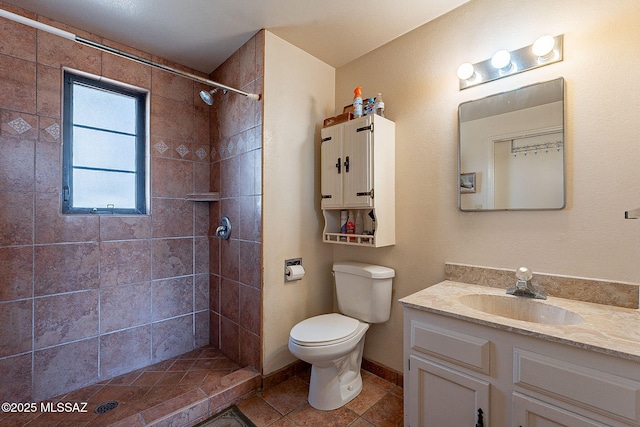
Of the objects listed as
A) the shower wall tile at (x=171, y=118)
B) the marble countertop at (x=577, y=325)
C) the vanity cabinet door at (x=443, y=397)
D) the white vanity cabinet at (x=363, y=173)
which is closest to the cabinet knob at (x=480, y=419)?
the vanity cabinet door at (x=443, y=397)

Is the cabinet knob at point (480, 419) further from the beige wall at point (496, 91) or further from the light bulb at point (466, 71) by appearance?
the light bulb at point (466, 71)

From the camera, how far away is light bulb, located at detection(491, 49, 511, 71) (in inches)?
56.2

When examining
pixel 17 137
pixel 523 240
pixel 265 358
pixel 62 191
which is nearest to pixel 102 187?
pixel 62 191

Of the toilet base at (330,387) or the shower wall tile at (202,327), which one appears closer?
the toilet base at (330,387)

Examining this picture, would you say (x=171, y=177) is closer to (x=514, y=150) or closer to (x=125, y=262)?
(x=125, y=262)

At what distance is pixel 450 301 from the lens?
129 centimetres

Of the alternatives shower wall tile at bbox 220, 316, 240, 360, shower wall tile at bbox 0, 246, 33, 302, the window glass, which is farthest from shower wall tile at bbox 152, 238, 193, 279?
the window glass

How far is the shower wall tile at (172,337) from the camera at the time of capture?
2135mm

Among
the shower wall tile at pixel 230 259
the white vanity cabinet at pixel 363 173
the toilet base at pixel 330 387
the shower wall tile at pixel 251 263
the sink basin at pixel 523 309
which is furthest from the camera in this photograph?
the shower wall tile at pixel 230 259

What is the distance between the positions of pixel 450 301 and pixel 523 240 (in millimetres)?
526

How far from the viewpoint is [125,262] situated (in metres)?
2.00

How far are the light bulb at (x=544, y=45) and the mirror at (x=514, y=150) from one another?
14 centimetres

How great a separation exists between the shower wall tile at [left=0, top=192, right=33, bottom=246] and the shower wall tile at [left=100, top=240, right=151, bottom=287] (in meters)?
0.37

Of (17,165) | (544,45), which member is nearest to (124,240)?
(17,165)
